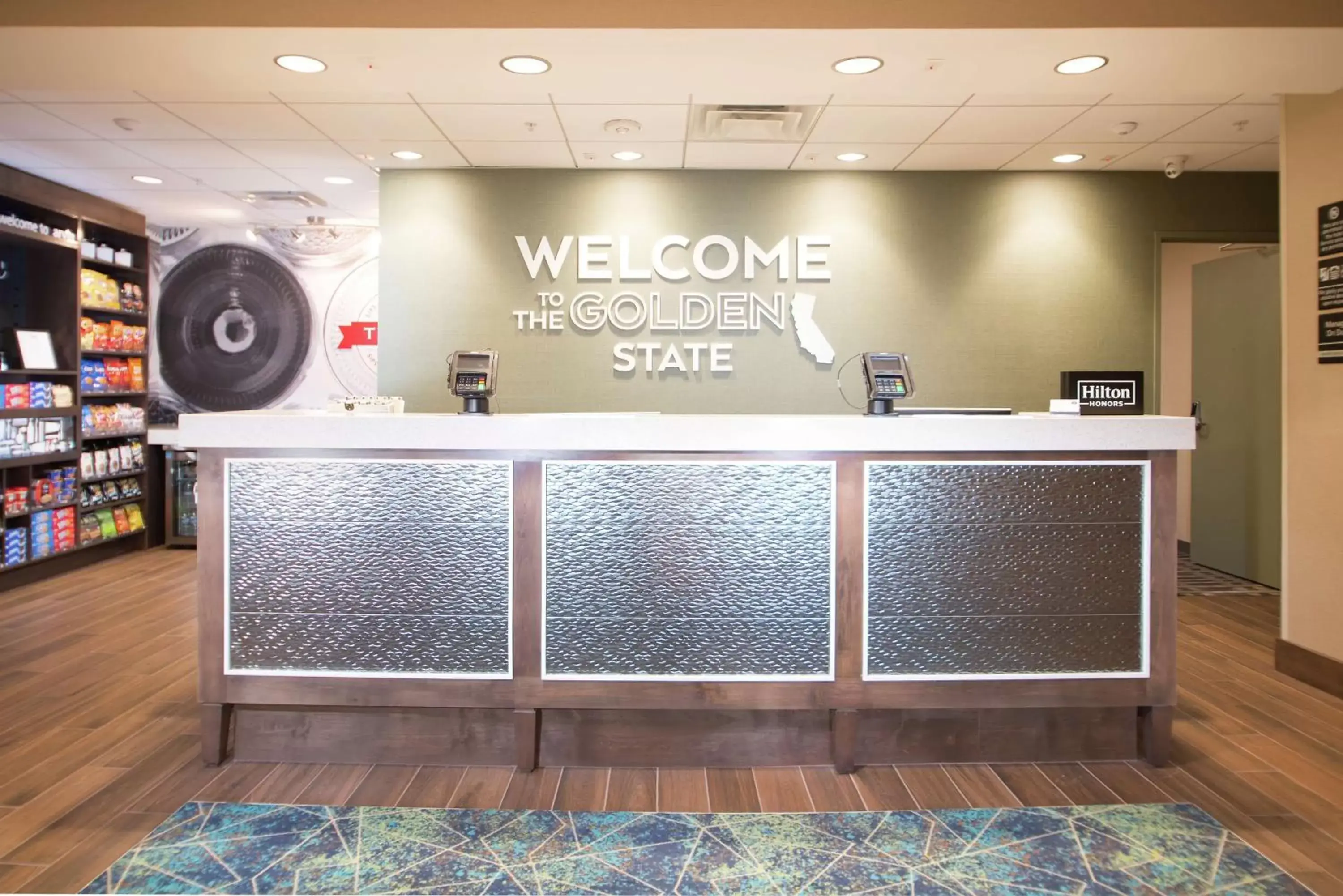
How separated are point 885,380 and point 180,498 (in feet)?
21.8

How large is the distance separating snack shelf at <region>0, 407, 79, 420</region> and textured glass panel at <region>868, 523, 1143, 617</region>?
5.83 m

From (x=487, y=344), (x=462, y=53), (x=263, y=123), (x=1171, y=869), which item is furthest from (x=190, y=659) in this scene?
(x=1171, y=869)

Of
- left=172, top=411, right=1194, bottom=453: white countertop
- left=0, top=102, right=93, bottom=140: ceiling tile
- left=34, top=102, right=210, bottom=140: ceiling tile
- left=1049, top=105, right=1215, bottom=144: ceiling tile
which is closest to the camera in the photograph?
left=172, top=411, right=1194, bottom=453: white countertop

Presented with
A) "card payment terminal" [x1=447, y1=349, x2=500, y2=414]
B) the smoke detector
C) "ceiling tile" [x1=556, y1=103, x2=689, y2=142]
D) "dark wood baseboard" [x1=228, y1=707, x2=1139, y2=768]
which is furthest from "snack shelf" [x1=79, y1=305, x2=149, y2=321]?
"dark wood baseboard" [x1=228, y1=707, x2=1139, y2=768]

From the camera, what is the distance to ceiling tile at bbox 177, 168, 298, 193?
5.55 metres

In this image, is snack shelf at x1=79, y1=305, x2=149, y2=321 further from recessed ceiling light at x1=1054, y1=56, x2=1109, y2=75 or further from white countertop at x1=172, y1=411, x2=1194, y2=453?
recessed ceiling light at x1=1054, y1=56, x2=1109, y2=75

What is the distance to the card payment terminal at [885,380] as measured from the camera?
3.09 m

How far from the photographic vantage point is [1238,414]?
20.5 ft

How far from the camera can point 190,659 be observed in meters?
4.12

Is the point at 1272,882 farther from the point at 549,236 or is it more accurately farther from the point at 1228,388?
the point at 1228,388

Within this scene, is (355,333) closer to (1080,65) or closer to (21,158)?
(21,158)

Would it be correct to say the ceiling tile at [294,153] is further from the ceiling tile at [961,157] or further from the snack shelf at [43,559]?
the ceiling tile at [961,157]

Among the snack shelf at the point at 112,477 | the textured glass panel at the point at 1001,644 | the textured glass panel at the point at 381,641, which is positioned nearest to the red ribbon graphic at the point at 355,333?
the snack shelf at the point at 112,477

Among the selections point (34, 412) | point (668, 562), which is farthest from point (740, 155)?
point (34, 412)
